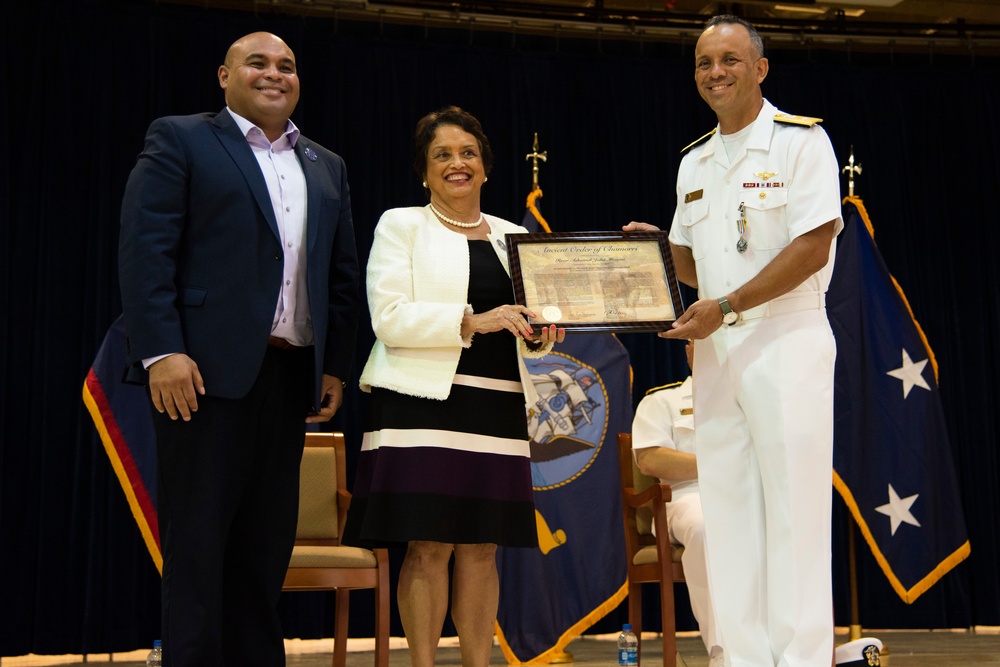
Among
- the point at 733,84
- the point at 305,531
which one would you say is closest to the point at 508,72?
the point at 305,531

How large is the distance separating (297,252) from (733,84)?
1201 millimetres

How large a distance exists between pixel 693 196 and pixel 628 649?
7.32ft

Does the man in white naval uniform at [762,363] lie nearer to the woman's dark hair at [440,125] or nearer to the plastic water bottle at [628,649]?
the woman's dark hair at [440,125]

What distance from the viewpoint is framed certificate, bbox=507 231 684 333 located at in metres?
2.79

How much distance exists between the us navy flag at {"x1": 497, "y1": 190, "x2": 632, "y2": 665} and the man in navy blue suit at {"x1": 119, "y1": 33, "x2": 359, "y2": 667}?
2.58m

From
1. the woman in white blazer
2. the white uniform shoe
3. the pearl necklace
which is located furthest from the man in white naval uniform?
the white uniform shoe

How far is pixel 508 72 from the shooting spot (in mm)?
6211

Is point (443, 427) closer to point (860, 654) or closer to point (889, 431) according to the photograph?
point (860, 654)

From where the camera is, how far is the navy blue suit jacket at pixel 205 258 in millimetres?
2340

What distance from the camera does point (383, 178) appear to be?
19.5 ft

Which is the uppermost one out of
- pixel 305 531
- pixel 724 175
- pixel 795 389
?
pixel 724 175

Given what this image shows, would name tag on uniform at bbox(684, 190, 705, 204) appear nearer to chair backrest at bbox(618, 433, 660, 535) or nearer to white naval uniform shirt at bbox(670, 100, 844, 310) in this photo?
white naval uniform shirt at bbox(670, 100, 844, 310)

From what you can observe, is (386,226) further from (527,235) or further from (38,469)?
(38,469)

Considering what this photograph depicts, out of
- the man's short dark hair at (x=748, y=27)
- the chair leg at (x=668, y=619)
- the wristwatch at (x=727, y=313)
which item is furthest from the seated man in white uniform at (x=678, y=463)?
the man's short dark hair at (x=748, y=27)
